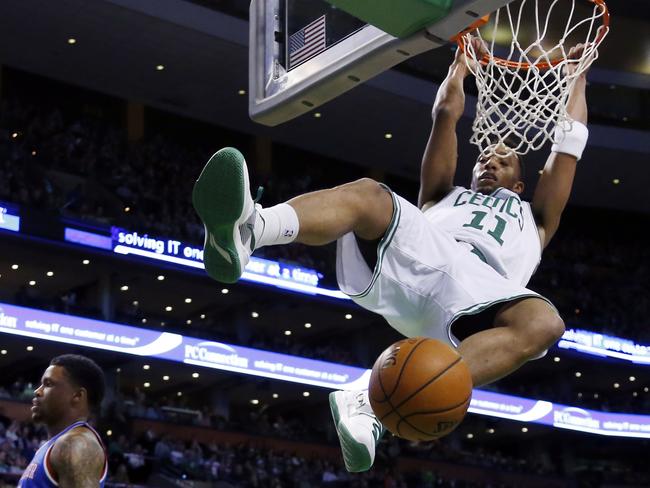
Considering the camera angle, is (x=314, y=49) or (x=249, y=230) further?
(x=314, y=49)

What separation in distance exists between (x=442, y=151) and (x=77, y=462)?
218cm

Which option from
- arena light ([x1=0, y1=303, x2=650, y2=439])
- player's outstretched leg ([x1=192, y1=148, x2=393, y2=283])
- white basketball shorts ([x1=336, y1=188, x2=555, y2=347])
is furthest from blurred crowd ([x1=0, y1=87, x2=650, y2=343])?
player's outstretched leg ([x1=192, y1=148, x2=393, y2=283])

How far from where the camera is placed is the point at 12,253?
61.7 ft

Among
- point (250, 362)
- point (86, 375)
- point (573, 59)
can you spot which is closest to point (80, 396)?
point (86, 375)

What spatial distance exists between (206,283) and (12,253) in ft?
11.6

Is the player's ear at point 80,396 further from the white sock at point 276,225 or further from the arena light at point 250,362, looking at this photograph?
the arena light at point 250,362

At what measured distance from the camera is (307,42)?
15.1 ft

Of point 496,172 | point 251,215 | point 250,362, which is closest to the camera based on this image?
point 251,215

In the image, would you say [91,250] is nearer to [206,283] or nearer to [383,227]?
[206,283]

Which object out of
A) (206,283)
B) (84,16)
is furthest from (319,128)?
(84,16)

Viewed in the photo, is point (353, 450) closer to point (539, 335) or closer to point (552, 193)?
point (539, 335)

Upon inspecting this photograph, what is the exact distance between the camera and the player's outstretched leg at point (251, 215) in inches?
144

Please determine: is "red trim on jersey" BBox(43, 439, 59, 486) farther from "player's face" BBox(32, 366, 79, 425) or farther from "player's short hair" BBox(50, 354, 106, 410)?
"player's short hair" BBox(50, 354, 106, 410)

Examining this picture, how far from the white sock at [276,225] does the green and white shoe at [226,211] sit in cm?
3
